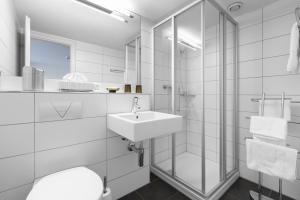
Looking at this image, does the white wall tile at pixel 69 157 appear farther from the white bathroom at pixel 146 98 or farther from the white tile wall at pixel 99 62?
the white tile wall at pixel 99 62

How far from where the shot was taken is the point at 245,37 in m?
1.80

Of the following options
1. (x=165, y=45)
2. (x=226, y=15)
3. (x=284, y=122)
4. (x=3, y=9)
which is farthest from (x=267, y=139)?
(x=3, y=9)

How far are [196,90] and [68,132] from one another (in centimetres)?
147

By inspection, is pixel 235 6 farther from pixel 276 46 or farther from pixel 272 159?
pixel 272 159

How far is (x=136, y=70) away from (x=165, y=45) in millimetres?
546

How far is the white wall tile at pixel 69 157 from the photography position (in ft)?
3.44

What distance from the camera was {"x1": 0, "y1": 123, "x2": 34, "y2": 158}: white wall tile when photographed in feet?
3.00

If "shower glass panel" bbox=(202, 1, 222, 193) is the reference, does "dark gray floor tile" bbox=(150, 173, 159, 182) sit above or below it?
below

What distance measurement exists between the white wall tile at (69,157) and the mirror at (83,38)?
646 mm

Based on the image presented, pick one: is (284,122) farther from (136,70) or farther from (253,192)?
(136,70)

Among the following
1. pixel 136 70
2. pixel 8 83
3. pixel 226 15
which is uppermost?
pixel 226 15

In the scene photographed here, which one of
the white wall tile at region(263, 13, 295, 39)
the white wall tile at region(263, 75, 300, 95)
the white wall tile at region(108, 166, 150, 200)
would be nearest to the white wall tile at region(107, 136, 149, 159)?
the white wall tile at region(108, 166, 150, 200)

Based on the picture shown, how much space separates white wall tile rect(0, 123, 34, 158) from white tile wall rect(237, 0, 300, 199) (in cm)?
225

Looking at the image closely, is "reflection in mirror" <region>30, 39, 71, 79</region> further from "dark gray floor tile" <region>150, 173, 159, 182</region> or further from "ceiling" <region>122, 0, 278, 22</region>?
"dark gray floor tile" <region>150, 173, 159, 182</region>
